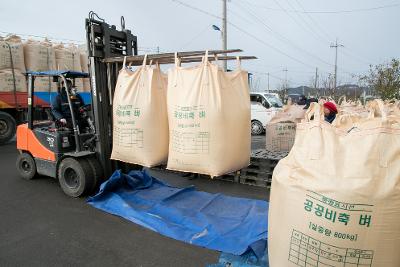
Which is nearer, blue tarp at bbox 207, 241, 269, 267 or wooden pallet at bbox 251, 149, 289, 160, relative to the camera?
blue tarp at bbox 207, 241, 269, 267

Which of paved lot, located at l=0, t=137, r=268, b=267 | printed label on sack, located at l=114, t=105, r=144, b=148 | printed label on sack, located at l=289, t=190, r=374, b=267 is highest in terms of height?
printed label on sack, located at l=114, t=105, r=144, b=148

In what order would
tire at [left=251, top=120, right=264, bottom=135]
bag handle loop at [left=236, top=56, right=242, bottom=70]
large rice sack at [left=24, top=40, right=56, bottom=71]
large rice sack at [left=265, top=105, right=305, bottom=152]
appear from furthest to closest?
tire at [left=251, top=120, right=264, bottom=135], large rice sack at [left=24, top=40, right=56, bottom=71], large rice sack at [left=265, top=105, right=305, bottom=152], bag handle loop at [left=236, top=56, right=242, bottom=70]

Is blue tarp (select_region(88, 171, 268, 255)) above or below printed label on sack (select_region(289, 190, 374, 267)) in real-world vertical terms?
below

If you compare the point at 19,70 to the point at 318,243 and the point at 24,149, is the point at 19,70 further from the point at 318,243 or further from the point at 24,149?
the point at 318,243

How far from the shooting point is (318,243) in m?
1.89

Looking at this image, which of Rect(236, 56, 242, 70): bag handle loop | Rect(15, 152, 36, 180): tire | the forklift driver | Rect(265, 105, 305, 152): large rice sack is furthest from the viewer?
Rect(265, 105, 305, 152): large rice sack

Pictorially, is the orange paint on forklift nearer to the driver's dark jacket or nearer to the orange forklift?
the orange forklift

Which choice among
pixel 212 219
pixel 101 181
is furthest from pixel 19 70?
pixel 212 219

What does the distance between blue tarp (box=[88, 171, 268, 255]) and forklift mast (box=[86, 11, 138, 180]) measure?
19.6 inches

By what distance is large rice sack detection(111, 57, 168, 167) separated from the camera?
3.27 meters

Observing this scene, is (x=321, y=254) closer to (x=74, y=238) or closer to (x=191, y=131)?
(x=191, y=131)

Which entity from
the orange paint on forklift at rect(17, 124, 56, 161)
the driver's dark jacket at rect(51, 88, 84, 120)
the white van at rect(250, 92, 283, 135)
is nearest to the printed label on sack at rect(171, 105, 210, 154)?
the driver's dark jacket at rect(51, 88, 84, 120)

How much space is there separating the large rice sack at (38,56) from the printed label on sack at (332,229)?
1002 centimetres

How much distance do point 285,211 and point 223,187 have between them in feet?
11.3
